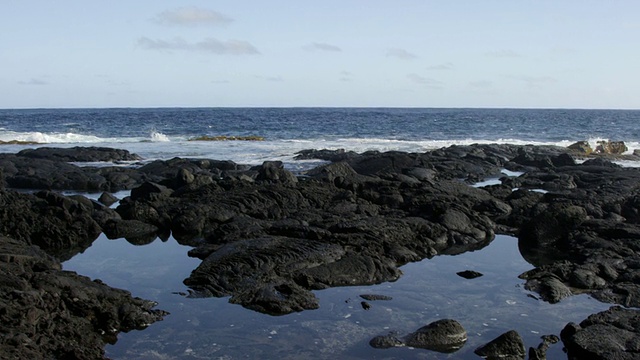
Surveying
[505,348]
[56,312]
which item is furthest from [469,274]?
[56,312]

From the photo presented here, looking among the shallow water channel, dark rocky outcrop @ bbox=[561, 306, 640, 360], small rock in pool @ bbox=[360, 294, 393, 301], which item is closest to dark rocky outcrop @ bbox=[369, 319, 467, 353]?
the shallow water channel

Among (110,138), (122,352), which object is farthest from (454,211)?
(110,138)

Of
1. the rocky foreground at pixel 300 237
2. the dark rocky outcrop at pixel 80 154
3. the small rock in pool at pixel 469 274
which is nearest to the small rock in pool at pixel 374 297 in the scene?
the rocky foreground at pixel 300 237

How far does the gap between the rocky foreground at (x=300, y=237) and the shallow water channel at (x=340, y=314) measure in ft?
1.01

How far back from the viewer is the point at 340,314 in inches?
431

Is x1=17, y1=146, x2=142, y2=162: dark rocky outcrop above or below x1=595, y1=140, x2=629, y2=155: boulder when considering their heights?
below

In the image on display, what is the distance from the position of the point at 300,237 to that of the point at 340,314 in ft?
14.1

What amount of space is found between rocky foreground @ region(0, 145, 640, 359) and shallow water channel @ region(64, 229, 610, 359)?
1.01ft

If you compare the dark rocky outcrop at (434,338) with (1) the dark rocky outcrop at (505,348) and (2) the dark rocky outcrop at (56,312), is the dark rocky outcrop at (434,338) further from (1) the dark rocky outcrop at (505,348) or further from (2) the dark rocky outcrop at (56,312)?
(2) the dark rocky outcrop at (56,312)

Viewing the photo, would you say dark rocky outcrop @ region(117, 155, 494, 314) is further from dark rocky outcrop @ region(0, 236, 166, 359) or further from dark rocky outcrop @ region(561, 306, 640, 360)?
dark rocky outcrop @ region(561, 306, 640, 360)

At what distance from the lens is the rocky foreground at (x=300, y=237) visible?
9.82 meters

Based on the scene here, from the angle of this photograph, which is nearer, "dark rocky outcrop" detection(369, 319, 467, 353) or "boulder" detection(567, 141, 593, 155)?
"dark rocky outcrop" detection(369, 319, 467, 353)

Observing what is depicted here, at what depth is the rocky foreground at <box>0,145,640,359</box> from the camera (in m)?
9.82

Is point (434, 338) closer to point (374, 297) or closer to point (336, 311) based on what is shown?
point (336, 311)
